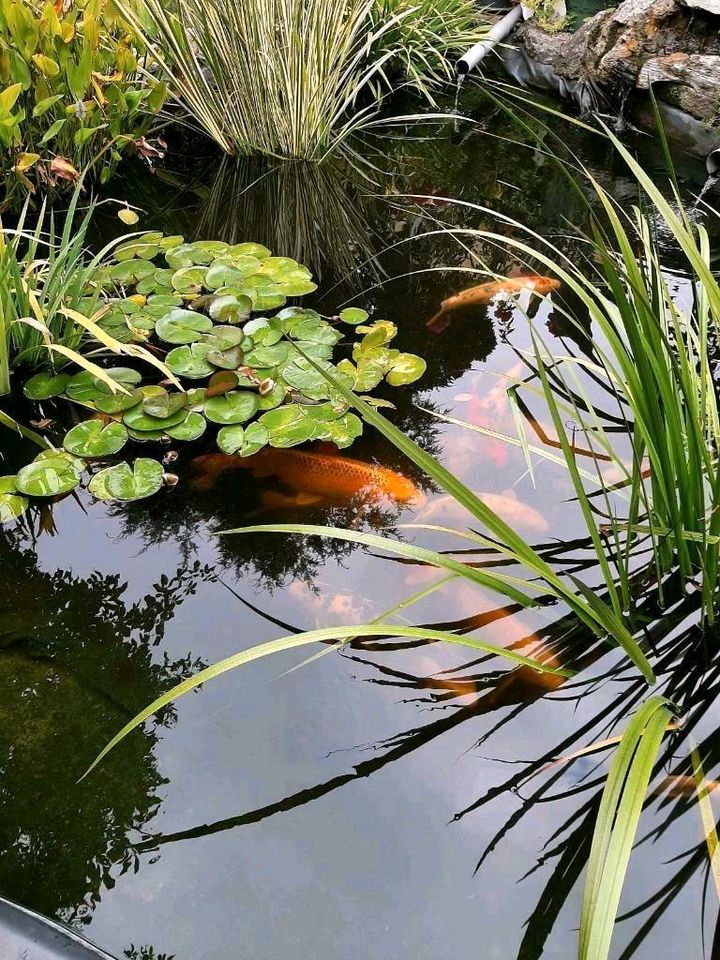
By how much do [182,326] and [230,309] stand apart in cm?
16

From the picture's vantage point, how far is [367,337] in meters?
2.35

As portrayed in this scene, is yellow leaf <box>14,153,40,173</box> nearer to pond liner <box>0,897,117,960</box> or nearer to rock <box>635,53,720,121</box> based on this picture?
pond liner <box>0,897,117,960</box>

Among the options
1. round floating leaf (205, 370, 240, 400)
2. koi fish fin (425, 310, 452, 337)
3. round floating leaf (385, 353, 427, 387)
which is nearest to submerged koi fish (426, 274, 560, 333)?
koi fish fin (425, 310, 452, 337)

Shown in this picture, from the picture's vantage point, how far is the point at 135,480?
1.88 m

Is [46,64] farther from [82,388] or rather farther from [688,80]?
[688,80]

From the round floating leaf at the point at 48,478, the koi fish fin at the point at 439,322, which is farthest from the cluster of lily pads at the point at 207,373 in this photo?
the koi fish fin at the point at 439,322

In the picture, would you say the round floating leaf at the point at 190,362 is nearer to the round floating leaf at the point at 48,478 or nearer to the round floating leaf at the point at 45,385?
the round floating leaf at the point at 45,385

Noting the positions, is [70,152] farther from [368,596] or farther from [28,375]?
[368,596]

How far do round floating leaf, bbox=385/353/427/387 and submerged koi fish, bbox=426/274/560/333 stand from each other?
35 cm

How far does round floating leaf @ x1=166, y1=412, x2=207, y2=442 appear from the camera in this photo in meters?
2.00

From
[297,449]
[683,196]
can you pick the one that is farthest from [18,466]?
[683,196]

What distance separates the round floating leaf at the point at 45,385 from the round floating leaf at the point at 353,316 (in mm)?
870

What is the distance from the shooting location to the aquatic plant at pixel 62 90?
2438 mm

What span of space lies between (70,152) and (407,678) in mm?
2513
